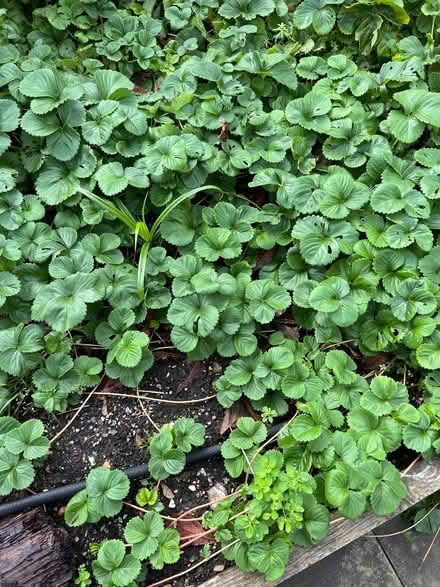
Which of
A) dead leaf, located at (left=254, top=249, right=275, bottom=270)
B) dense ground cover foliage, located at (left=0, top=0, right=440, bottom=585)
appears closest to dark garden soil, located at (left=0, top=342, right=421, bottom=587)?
dense ground cover foliage, located at (left=0, top=0, right=440, bottom=585)

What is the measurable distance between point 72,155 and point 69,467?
1.19 metres

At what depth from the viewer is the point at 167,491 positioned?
5.64 ft

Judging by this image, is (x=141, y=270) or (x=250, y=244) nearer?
(x=141, y=270)

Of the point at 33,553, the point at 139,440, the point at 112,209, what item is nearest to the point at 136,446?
Result: the point at 139,440

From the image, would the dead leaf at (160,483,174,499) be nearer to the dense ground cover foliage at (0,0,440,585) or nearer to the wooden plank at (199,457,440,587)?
the dense ground cover foliage at (0,0,440,585)

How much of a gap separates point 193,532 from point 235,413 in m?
0.43

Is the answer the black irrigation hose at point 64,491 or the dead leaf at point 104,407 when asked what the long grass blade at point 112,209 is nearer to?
the dead leaf at point 104,407

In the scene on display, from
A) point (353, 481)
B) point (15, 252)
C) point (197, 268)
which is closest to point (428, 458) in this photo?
point (353, 481)

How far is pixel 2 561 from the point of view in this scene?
1462 millimetres

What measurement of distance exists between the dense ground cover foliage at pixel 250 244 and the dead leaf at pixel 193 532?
0.11 meters

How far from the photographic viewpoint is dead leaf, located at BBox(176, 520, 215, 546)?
64.1 inches

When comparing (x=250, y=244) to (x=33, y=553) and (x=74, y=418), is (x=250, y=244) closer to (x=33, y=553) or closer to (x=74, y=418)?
(x=74, y=418)

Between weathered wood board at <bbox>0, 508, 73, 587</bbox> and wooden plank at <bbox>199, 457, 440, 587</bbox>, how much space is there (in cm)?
45

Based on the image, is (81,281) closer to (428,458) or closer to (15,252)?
(15,252)
